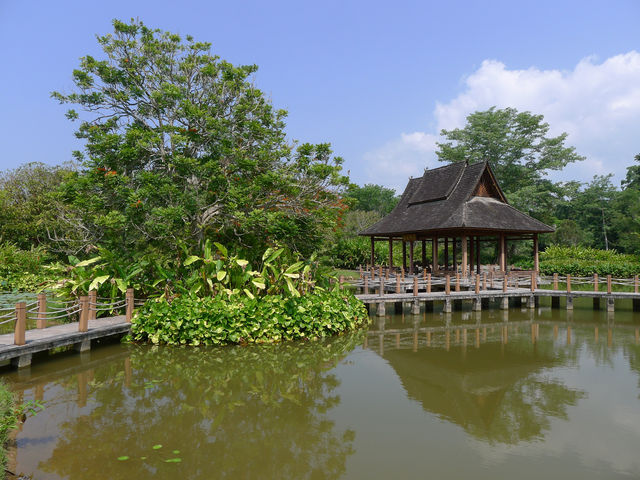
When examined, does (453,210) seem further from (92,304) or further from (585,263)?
(92,304)

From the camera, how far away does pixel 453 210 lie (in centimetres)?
2067

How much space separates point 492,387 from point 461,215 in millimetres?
12027

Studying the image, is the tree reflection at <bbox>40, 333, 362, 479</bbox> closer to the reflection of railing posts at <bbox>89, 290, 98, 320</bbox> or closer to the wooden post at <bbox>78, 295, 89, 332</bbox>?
the wooden post at <bbox>78, 295, 89, 332</bbox>

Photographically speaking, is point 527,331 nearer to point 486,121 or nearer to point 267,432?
point 267,432

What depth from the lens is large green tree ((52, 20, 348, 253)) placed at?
40.4 ft

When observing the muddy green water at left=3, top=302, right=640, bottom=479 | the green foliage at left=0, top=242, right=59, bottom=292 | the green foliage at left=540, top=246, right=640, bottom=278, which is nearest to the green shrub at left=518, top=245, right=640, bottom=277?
the green foliage at left=540, top=246, right=640, bottom=278

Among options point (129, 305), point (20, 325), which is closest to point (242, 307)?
point (129, 305)

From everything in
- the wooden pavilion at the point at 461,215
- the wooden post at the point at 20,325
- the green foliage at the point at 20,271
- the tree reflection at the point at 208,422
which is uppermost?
the wooden pavilion at the point at 461,215

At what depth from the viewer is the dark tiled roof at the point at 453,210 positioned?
19.8 meters

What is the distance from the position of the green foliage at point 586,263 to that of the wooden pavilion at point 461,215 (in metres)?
6.12

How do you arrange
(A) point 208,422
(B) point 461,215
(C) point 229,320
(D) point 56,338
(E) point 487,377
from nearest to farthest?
(A) point 208,422 → (E) point 487,377 → (D) point 56,338 → (C) point 229,320 → (B) point 461,215

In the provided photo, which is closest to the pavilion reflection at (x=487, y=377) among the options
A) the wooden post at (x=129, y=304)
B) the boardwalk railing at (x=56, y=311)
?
the wooden post at (x=129, y=304)

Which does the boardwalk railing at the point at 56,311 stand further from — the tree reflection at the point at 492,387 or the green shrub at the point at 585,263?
the green shrub at the point at 585,263

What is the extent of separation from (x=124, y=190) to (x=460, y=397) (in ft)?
30.9
